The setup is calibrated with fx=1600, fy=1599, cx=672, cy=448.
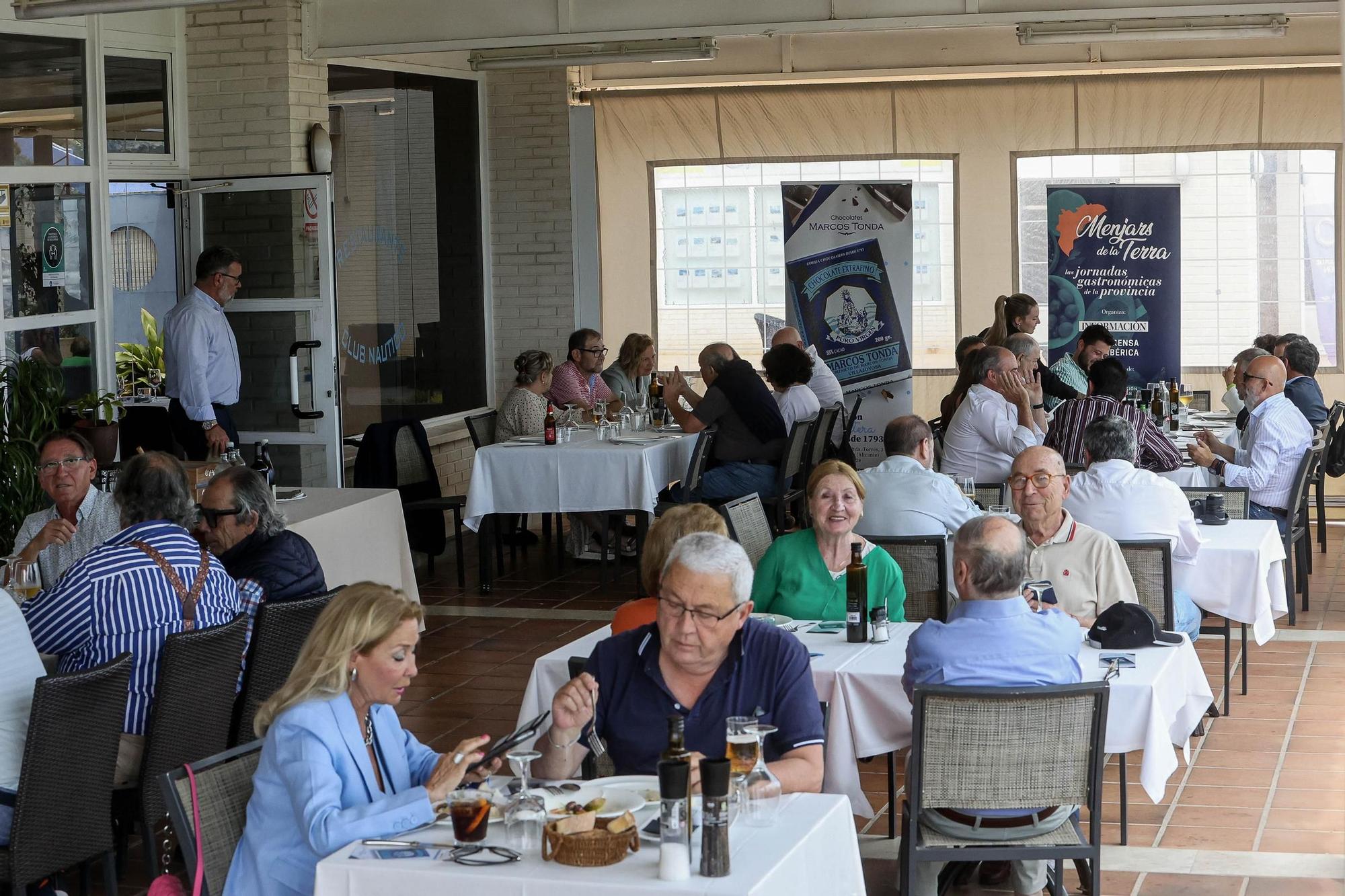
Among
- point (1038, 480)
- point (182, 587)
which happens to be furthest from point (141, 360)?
point (1038, 480)

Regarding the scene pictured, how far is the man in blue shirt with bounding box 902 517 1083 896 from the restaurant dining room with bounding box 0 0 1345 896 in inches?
0.5

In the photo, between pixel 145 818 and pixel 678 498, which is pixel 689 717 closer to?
pixel 145 818

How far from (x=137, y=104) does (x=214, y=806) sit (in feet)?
23.1

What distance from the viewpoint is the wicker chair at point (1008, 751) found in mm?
3424

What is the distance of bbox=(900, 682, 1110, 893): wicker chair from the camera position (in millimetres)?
3424

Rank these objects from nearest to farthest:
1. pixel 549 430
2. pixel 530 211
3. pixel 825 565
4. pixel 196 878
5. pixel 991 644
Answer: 1. pixel 196 878
2. pixel 991 644
3. pixel 825 565
4. pixel 549 430
5. pixel 530 211

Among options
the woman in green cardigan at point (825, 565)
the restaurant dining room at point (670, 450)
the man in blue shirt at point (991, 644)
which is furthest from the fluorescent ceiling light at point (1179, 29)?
the man in blue shirt at point (991, 644)

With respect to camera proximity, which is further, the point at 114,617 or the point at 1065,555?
the point at 1065,555

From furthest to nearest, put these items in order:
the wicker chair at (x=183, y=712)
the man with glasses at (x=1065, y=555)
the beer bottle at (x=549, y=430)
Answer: the beer bottle at (x=549, y=430) < the man with glasses at (x=1065, y=555) < the wicker chair at (x=183, y=712)

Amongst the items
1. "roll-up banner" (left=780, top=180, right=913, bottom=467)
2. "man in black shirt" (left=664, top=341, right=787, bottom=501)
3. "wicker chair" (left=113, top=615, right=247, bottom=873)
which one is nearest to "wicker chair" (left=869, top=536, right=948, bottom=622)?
"wicker chair" (left=113, top=615, right=247, bottom=873)

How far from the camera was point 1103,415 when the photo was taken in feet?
24.3

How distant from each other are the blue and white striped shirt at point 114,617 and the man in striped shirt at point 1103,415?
4483 millimetres

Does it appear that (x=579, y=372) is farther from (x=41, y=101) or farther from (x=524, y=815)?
(x=524, y=815)

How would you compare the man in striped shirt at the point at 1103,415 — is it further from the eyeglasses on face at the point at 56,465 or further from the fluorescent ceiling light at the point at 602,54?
the eyeglasses on face at the point at 56,465
